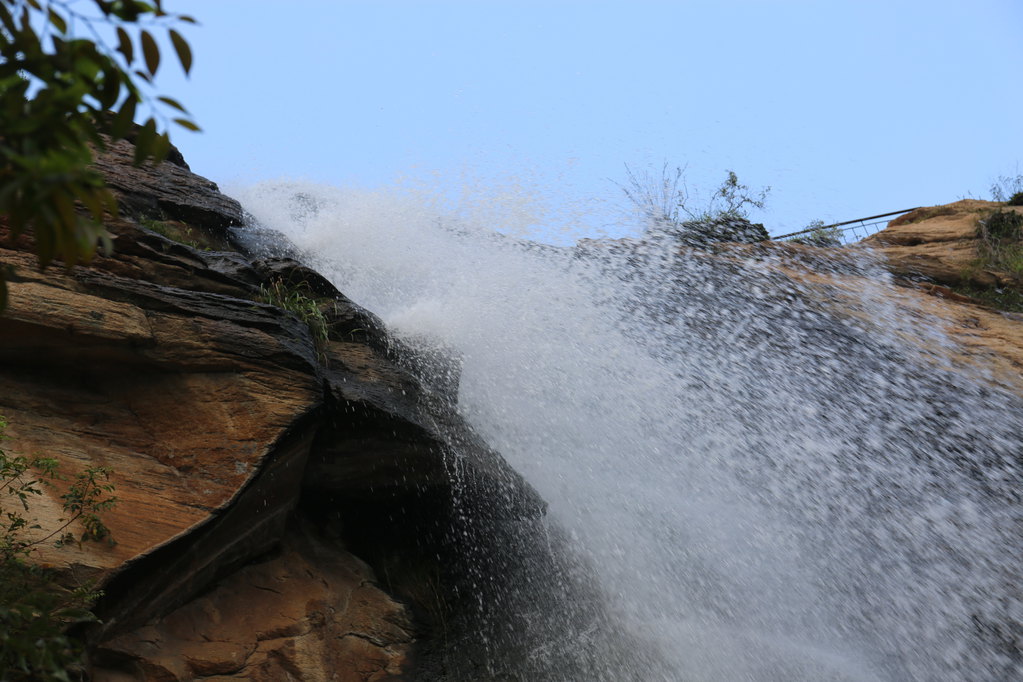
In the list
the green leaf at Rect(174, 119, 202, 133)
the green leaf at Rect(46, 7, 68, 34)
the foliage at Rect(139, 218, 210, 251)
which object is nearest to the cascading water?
the foliage at Rect(139, 218, 210, 251)

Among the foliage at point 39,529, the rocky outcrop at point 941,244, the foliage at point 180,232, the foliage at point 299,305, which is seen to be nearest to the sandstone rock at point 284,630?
the foliage at point 39,529

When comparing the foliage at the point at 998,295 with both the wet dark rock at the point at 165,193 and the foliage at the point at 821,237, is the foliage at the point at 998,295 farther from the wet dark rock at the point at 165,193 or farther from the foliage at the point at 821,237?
the wet dark rock at the point at 165,193

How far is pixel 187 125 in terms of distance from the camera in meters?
1.46

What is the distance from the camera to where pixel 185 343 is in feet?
16.0

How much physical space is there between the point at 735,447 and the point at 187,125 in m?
6.93

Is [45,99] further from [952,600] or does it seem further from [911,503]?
[911,503]

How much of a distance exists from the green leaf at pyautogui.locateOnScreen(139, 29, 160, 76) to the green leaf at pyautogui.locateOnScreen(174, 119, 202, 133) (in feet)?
0.38

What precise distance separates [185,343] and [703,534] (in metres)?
4.46

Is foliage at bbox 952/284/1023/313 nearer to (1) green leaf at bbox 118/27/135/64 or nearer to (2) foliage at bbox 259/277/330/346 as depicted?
(2) foliage at bbox 259/277/330/346

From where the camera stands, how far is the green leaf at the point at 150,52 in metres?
1.46

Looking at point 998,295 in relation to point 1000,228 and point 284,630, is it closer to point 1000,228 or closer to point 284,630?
point 1000,228

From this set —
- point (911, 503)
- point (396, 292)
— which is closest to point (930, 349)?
point (911, 503)

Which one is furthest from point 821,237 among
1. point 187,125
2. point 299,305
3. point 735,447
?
point 187,125

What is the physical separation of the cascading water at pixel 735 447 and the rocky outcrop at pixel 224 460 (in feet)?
4.10
